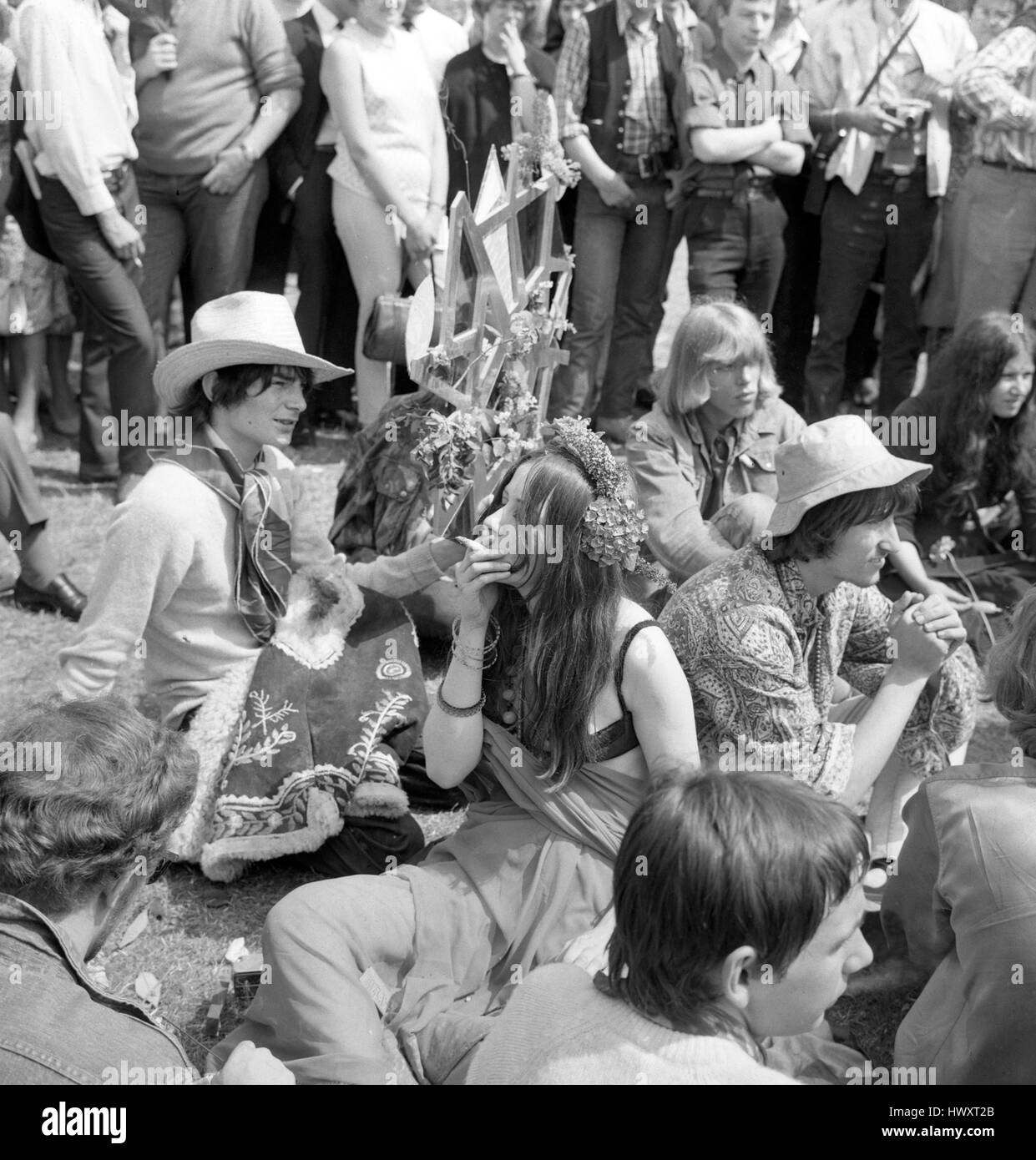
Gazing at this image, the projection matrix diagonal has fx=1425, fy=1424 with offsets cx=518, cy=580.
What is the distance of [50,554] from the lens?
530cm

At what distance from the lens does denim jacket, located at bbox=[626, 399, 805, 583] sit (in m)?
4.34

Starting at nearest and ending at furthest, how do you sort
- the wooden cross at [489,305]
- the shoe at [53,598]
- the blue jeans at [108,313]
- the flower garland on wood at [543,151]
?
the wooden cross at [489,305], the flower garland on wood at [543,151], the shoe at [53,598], the blue jeans at [108,313]

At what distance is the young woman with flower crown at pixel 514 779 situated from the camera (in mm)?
2758

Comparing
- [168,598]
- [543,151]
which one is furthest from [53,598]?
[543,151]

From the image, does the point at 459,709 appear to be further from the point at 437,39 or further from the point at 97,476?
the point at 437,39

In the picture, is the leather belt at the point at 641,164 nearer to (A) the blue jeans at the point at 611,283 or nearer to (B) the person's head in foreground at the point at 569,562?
(A) the blue jeans at the point at 611,283

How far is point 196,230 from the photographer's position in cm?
640

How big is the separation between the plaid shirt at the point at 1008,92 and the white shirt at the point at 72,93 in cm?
365

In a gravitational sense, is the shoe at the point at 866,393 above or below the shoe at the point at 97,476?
above

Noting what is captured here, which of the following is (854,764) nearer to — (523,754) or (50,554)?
(523,754)

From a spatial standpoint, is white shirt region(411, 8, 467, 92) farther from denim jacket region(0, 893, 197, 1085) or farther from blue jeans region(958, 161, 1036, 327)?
denim jacket region(0, 893, 197, 1085)

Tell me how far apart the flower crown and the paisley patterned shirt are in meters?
0.38

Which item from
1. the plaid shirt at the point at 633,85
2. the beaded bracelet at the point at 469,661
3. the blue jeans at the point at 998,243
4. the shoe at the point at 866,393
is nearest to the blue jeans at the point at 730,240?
the plaid shirt at the point at 633,85

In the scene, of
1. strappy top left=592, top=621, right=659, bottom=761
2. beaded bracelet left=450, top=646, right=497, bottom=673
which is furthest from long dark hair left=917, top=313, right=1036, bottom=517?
beaded bracelet left=450, top=646, right=497, bottom=673
